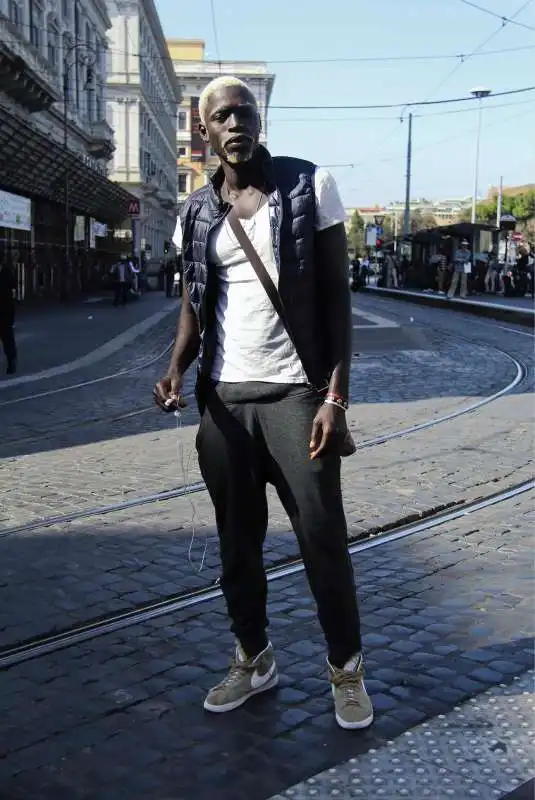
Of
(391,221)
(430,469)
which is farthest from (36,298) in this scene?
(391,221)

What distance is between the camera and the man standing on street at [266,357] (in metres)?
2.88

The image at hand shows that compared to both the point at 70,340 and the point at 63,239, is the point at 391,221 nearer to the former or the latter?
the point at 63,239

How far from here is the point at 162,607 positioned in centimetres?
425

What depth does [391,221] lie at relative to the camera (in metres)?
140

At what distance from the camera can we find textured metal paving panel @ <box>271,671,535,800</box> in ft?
8.78

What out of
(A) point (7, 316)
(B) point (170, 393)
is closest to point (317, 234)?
(B) point (170, 393)

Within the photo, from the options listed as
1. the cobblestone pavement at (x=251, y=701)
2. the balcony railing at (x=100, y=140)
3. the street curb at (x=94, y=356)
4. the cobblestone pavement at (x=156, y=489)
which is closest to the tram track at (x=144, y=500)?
the cobblestone pavement at (x=156, y=489)

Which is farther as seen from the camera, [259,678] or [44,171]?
[44,171]

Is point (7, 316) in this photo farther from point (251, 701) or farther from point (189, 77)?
point (189, 77)

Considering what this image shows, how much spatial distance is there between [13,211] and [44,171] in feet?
18.6

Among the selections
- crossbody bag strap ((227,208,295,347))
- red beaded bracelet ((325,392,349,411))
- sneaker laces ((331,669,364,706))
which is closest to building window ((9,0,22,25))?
crossbody bag strap ((227,208,295,347))

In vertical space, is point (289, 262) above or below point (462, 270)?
above

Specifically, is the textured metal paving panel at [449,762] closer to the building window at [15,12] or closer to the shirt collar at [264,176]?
the shirt collar at [264,176]

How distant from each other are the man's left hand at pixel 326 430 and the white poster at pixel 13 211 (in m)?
22.9
